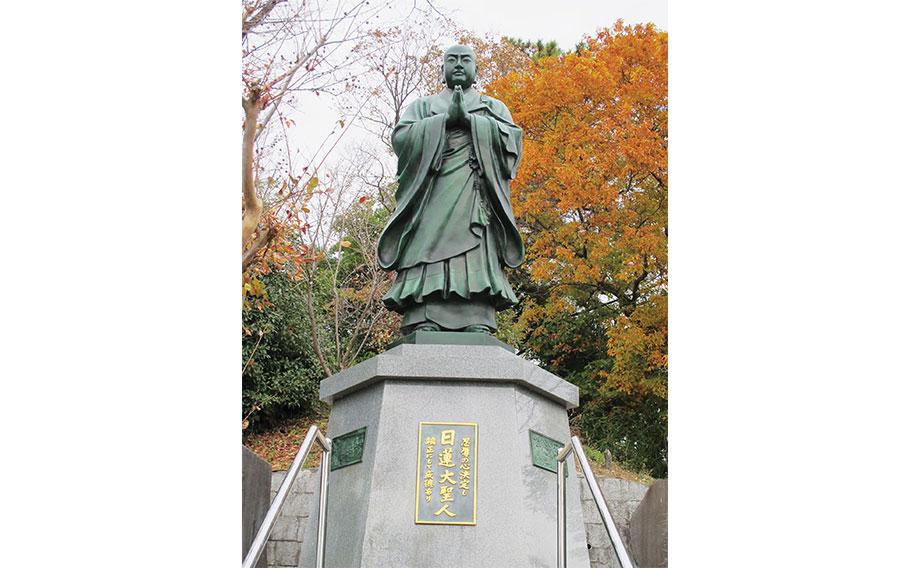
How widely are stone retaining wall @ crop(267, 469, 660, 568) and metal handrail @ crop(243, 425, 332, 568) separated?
10.7 feet

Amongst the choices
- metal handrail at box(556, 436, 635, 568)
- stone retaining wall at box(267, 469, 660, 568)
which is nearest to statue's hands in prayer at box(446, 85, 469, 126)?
metal handrail at box(556, 436, 635, 568)

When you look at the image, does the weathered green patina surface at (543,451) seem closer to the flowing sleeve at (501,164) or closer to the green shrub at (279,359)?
the flowing sleeve at (501,164)

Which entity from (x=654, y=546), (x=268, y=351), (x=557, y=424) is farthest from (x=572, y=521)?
(x=268, y=351)

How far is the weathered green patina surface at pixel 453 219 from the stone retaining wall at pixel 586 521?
2.86m

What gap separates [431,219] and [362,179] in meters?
8.89

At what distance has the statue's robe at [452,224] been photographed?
5836 millimetres

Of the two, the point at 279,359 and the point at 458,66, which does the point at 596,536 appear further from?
the point at 279,359

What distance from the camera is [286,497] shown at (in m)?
4.41

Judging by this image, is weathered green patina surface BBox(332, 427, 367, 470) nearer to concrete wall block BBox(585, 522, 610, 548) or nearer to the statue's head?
the statue's head

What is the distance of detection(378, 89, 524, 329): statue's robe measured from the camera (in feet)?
19.1

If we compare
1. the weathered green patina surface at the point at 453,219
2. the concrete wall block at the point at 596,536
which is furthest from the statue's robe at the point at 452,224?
the concrete wall block at the point at 596,536

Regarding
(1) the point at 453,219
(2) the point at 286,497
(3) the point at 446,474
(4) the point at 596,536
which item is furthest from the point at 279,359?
(2) the point at 286,497

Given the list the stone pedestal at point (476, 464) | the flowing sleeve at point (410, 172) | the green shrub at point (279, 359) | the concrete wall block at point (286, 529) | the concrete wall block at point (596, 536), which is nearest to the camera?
the stone pedestal at point (476, 464)

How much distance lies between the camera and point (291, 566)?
8461 millimetres
